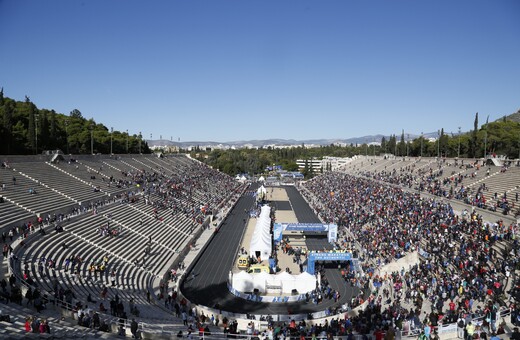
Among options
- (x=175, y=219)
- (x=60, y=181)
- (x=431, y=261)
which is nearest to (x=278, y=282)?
(x=431, y=261)

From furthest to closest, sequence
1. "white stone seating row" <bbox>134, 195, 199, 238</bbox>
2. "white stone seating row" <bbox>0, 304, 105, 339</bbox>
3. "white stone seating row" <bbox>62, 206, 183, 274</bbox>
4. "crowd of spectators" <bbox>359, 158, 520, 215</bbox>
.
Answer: "white stone seating row" <bbox>134, 195, 199, 238</bbox> → "crowd of spectators" <bbox>359, 158, 520, 215</bbox> → "white stone seating row" <bbox>62, 206, 183, 274</bbox> → "white stone seating row" <bbox>0, 304, 105, 339</bbox>

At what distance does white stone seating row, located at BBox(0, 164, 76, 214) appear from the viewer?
24.7 m

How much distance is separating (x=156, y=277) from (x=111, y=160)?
32217mm

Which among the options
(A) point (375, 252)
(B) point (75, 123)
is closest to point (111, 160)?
(B) point (75, 123)

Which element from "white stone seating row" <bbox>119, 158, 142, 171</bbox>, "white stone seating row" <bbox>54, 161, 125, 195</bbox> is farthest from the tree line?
"white stone seating row" <bbox>54, 161, 125, 195</bbox>

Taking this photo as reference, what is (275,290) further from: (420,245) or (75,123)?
(75,123)

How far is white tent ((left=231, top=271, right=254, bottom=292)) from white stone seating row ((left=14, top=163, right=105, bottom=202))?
1544 centimetres

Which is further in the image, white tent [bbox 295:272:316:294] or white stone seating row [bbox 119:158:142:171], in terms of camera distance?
white stone seating row [bbox 119:158:142:171]

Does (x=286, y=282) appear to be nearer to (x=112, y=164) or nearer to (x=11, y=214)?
(x=11, y=214)

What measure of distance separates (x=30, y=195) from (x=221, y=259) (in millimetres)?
13811

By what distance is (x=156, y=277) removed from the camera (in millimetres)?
22688

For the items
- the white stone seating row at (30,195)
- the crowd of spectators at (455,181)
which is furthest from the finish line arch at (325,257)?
the white stone seating row at (30,195)

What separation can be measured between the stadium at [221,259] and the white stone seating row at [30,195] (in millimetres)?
135

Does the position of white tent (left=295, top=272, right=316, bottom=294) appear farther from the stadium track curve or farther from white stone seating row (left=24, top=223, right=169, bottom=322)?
white stone seating row (left=24, top=223, right=169, bottom=322)
